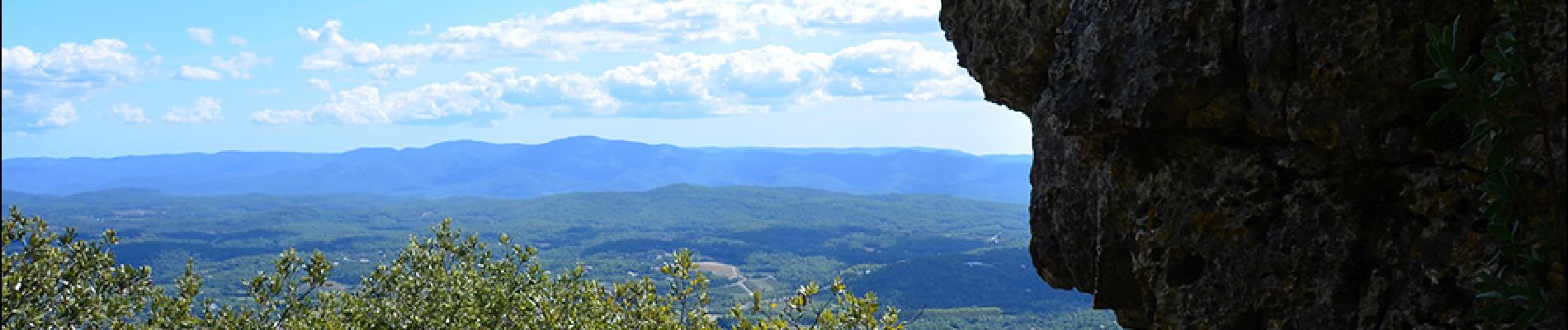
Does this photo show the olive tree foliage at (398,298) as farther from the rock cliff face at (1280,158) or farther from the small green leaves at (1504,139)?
the small green leaves at (1504,139)

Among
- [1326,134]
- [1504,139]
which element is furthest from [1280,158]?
[1504,139]

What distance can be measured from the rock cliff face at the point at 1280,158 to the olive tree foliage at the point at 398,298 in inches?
438

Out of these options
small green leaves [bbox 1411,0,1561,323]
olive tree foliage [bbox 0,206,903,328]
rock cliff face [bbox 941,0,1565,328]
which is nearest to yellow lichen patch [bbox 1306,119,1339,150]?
rock cliff face [bbox 941,0,1565,328]

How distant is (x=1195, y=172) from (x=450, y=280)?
28.9m

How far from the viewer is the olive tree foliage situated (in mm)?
23312

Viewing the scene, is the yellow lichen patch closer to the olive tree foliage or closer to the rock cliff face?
the rock cliff face

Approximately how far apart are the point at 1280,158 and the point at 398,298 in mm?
31145

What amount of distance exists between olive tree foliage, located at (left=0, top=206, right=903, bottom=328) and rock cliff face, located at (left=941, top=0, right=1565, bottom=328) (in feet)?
36.5

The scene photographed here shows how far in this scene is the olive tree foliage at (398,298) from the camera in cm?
2331

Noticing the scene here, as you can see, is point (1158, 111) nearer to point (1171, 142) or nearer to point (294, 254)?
point (1171, 142)

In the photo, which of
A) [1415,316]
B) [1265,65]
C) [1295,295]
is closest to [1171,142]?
[1265,65]

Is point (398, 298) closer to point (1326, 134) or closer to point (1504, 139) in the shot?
point (1326, 134)

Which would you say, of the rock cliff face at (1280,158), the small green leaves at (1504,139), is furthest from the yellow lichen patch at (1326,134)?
the small green leaves at (1504,139)

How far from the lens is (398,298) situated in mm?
33688
